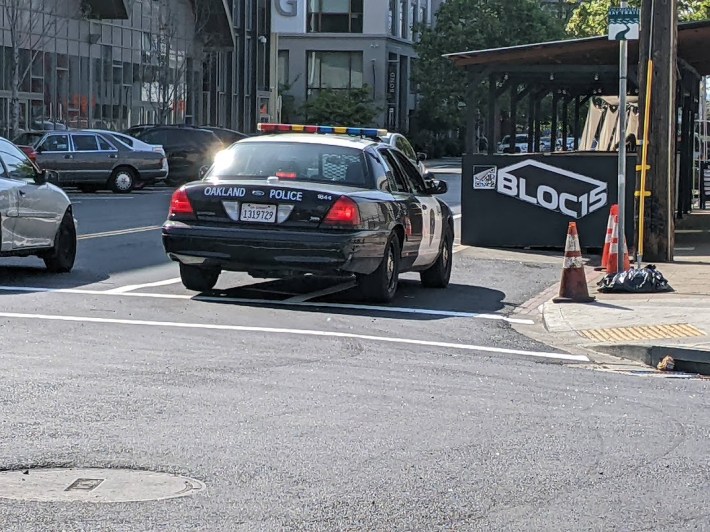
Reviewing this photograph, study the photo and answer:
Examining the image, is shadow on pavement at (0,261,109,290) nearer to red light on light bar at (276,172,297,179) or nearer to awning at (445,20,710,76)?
red light on light bar at (276,172,297,179)

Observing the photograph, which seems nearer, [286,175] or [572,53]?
[286,175]

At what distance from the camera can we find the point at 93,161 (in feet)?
110

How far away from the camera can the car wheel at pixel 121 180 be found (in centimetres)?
3391

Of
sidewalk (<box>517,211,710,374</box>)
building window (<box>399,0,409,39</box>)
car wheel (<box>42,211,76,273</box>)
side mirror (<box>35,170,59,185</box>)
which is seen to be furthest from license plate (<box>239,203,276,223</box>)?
building window (<box>399,0,409,39</box>)

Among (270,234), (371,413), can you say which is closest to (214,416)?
(371,413)

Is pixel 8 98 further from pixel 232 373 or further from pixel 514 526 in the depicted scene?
pixel 514 526


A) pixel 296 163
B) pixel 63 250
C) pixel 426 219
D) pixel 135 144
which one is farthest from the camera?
pixel 135 144

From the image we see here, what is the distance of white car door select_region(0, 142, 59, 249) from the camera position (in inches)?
540

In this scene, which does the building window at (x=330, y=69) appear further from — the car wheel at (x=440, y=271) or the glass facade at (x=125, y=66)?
the car wheel at (x=440, y=271)

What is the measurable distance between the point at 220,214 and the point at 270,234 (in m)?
0.57

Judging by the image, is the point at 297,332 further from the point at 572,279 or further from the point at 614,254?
the point at 614,254

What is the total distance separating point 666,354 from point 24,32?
3562 cm

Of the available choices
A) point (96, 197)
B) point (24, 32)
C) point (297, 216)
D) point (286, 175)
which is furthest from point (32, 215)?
point (24, 32)

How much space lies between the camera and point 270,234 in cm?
1202
